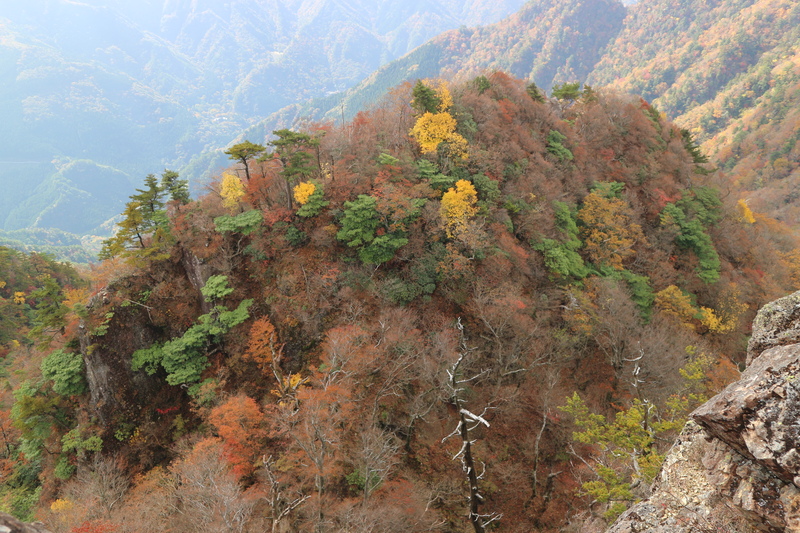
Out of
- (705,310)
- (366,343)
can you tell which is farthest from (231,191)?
(705,310)

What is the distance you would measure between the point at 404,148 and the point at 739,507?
31408 mm

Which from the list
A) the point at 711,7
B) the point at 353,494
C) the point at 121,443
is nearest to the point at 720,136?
the point at 711,7

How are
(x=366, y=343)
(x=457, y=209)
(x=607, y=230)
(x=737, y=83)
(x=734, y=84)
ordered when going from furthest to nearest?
(x=734, y=84) → (x=737, y=83) → (x=607, y=230) → (x=457, y=209) → (x=366, y=343)

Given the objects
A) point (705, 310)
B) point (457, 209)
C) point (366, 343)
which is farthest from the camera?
point (705, 310)

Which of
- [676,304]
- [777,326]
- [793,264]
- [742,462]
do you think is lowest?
[793,264]

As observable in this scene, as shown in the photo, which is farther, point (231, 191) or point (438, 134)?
point (438, 134)

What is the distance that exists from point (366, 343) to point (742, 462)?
63.7ft

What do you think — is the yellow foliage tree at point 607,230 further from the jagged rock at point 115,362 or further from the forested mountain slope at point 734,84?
the forested mountain slope at point 734,84

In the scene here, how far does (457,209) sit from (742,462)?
2275 cm

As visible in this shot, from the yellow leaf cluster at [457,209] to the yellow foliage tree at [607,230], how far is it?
45.0 feet

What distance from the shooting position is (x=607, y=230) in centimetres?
3375

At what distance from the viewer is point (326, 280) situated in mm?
26875

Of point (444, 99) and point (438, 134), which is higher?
point (444, 99)

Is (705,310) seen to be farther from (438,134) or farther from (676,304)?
(438,134)
